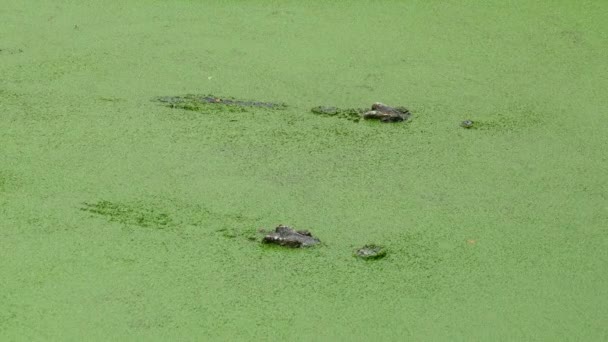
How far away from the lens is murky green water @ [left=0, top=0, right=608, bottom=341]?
170 centimetres

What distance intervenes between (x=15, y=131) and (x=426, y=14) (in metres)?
1.18

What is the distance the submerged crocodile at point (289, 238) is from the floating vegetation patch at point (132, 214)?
0.64ft

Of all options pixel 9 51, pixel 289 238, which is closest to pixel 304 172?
pixel 289 238

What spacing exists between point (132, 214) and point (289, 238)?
31 cm

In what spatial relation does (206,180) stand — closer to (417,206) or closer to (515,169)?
(417,206)

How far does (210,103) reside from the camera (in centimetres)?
231

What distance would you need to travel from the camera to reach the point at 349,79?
2453 millimetres

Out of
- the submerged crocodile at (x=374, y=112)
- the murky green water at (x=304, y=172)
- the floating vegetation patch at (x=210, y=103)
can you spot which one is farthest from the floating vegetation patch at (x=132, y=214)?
the submerged crocodile at (x=374, y=112)

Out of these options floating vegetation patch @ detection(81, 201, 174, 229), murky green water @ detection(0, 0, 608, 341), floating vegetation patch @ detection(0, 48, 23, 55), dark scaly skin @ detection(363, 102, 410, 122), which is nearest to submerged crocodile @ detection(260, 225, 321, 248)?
murky green water @ detection(0, 0, 608, 341)

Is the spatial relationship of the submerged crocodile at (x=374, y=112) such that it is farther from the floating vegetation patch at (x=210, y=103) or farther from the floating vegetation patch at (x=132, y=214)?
the floating vegetation patch at (x=132, y=214)

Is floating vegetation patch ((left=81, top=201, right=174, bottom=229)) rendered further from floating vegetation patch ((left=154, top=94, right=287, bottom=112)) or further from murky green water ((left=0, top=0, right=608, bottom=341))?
floating vegetation patch ((left=154, top=94, right=287, bottom=112))

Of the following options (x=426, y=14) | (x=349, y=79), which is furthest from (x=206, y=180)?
(x=426, y=14)

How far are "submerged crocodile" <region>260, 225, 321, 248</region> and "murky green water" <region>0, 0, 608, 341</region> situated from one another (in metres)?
0.02

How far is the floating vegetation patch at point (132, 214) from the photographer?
6.19 feet
